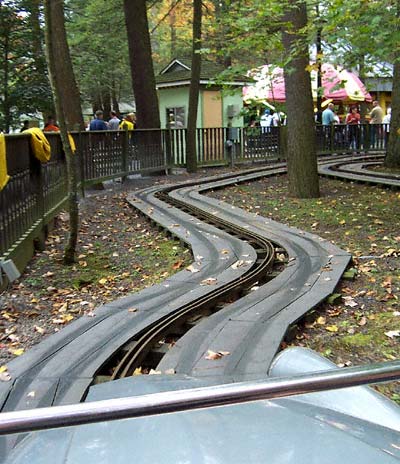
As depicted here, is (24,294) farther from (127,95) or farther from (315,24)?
(127,95)

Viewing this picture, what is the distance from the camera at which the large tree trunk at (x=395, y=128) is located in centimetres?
1491

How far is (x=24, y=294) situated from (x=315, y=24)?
17.5ft

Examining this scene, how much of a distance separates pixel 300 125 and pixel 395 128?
5.66 metres

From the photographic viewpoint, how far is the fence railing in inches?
249

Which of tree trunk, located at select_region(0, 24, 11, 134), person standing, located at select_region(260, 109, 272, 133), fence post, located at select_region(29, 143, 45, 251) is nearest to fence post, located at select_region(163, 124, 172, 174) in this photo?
tree trunk, located at select_region(0, 24, 11, 134)

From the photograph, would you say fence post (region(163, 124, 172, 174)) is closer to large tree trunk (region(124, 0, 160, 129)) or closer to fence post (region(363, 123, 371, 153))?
large tree trunk (region(124, 0, 160, 129))

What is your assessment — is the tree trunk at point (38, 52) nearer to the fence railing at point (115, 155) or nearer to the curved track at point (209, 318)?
the fence railing at point (115, 155)

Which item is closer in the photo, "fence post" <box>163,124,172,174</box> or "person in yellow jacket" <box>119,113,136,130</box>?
"fence post" <box>163,124,172,174</box>

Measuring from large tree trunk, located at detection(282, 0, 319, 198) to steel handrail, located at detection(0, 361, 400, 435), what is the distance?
9061mm

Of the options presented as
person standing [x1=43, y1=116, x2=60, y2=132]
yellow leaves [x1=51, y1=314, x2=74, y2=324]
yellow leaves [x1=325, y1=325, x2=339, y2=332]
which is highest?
person standing [x1=43, y1=116, x2=60, y2=132]

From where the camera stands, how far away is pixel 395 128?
15.1 metres

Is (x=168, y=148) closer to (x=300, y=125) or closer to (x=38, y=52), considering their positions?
(x=38, y=52)

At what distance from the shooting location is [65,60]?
1420cm

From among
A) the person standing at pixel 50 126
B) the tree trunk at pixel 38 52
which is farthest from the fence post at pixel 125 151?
the tree trunk at pixel 38 52
